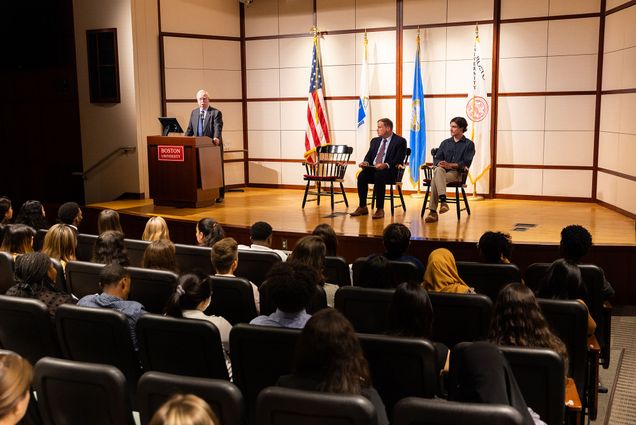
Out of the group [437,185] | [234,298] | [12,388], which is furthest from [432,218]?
[12,388]

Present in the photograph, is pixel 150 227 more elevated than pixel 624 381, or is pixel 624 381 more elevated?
pixel 150 227

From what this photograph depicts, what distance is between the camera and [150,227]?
4.93m

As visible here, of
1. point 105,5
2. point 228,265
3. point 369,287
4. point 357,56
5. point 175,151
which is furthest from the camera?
point 357,56

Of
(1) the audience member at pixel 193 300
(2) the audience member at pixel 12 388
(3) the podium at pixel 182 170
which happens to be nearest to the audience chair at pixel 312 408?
(2) the audience member at pixel 12 388

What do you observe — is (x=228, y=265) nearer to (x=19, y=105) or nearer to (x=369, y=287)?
(x=369, y=287)

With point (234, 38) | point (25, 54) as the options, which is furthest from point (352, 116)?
point (25, 54)

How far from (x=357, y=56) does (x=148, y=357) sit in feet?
25.0

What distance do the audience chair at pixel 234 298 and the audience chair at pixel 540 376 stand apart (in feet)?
5.11

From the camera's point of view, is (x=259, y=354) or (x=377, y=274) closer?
(x=259, y=354)

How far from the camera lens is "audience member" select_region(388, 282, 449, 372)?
2.66 metres

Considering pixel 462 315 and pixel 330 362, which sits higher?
pixel 330 362

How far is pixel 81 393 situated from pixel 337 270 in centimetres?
223

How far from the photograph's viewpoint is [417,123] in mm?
9352

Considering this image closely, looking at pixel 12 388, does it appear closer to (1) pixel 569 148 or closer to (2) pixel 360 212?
(2) pixel 360 212
